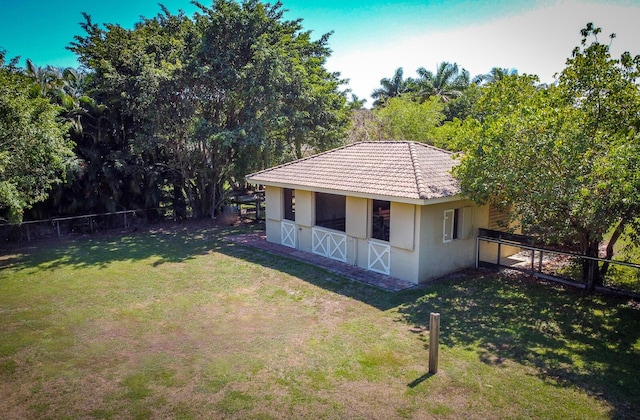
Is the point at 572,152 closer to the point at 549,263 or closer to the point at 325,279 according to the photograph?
the point at 549,263

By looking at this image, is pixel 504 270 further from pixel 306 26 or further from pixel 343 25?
pixel 306 26

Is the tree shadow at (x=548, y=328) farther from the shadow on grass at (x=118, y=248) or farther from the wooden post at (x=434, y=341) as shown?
the shadow on grass at (x=118, y=248)

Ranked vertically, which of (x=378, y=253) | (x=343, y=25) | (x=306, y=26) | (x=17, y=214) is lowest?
(x=378, y=253)

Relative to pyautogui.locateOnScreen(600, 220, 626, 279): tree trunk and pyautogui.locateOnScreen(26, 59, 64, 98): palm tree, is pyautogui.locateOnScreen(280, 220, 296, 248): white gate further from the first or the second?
pyautogui.locateOnScreen(26, 59, 64, 98): palm tree

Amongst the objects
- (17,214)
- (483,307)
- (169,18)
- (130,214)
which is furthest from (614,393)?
(169,18)

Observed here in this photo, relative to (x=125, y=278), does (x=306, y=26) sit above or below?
above

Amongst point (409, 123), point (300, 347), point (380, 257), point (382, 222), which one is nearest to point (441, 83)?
point (409, 123)
